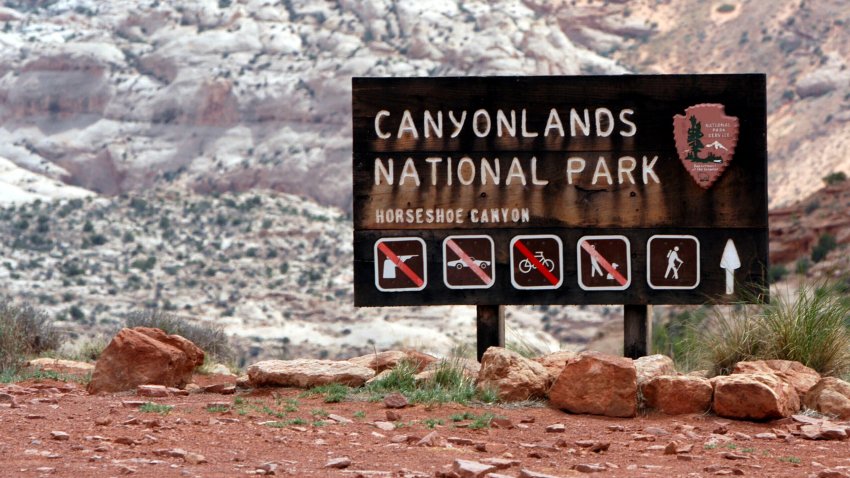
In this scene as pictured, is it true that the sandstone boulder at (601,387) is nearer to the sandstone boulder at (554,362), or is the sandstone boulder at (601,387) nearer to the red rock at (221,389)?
the sandstone boulder at (554,362)

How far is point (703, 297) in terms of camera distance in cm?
1037

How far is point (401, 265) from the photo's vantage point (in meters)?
10.5

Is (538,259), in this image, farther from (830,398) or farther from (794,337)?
(830,398)

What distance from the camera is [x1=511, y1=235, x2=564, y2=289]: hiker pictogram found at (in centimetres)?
1042

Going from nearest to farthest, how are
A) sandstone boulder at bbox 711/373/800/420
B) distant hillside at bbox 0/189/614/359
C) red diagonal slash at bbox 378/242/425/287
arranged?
sandstone boulder at bbox 711/373/800/420
red diagonal slash at bbox 378/242/425/287
distant hillside at bbox 0/189/614/359

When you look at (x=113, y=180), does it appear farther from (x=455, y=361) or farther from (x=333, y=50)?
(x=455, y=361)

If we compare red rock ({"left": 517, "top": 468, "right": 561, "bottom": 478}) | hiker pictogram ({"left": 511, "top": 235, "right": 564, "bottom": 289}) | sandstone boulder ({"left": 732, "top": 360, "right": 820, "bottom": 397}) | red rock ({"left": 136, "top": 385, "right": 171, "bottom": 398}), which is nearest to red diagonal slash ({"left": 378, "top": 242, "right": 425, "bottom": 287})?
hiker pictogram ({"left": 511, "top": 235, "right": 564, "bottom": 289})

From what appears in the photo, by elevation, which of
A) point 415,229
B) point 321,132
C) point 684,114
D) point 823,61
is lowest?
point 415,229

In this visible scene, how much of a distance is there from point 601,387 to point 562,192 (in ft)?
7.91

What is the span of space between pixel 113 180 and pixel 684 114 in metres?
80.8

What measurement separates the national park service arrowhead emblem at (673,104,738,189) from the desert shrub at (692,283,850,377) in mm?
1220

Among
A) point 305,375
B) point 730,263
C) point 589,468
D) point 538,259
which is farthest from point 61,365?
point 589,468

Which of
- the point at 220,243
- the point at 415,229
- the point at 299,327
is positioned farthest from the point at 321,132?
the point at 415,229

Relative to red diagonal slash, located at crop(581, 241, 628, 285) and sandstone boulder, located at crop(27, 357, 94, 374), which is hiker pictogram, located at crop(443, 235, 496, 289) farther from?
sandstone boulder, located at crop(27, 357, 94, 374)
